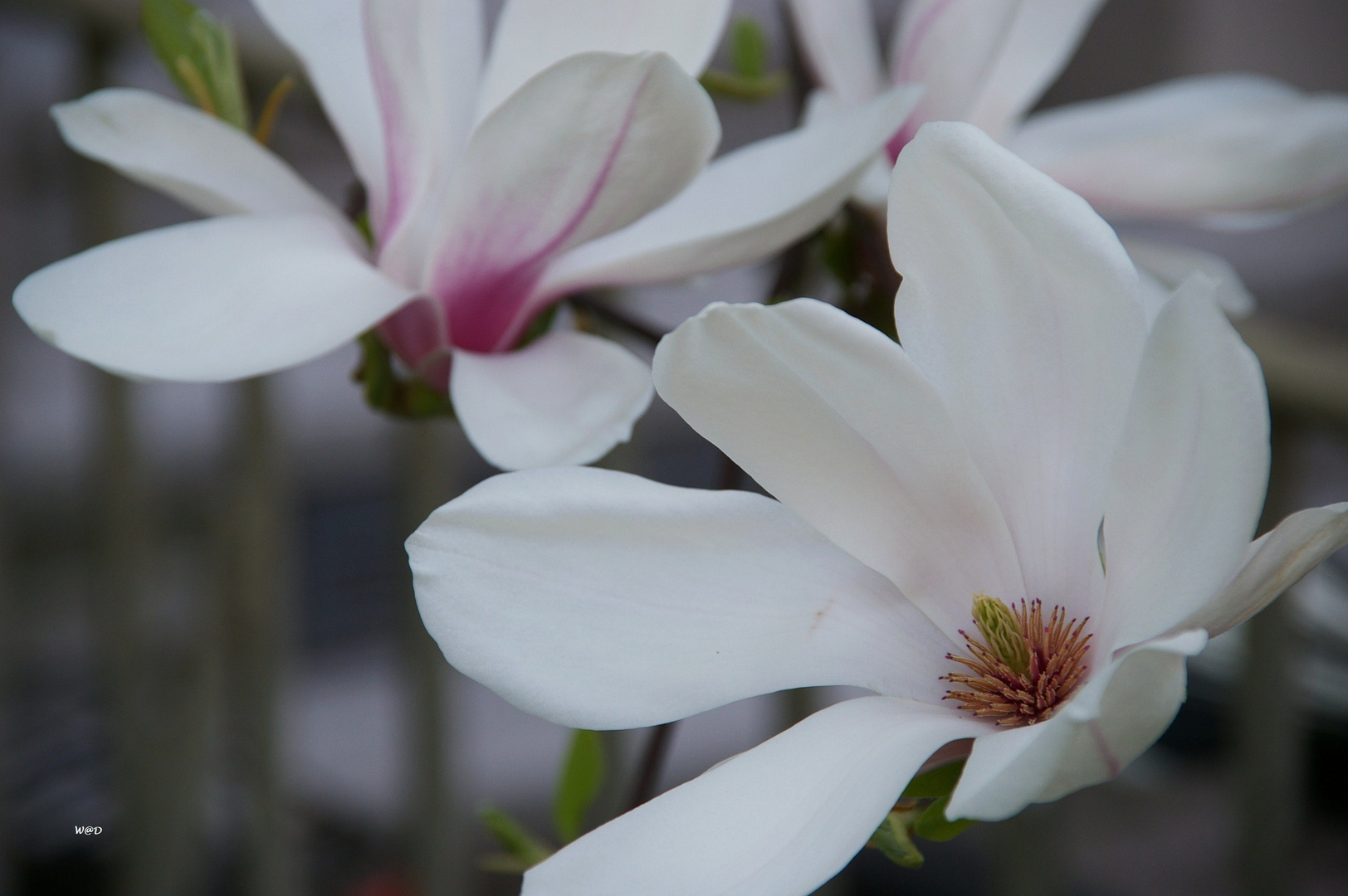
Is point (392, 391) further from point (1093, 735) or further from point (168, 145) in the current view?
point (1093, 735)

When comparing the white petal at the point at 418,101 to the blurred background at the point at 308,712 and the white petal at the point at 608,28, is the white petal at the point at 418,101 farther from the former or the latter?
the blurred background at the point at 308,712

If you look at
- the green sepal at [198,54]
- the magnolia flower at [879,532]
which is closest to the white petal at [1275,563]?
the magnolia flower at [879,532]

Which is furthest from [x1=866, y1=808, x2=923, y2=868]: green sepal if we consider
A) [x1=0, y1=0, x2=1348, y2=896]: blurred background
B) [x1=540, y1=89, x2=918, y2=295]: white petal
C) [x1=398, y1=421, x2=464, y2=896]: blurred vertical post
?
[x1=398, y1=421, x2=464, y2=896]: blurred vertical post

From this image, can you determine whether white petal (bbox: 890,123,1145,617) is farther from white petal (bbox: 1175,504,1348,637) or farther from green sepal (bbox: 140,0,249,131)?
green sepal (bbox: 140,0,249,131)

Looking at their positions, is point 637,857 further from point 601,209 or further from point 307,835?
point 307,835

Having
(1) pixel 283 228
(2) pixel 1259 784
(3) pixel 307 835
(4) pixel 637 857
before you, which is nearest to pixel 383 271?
(1) pixel 283 228
